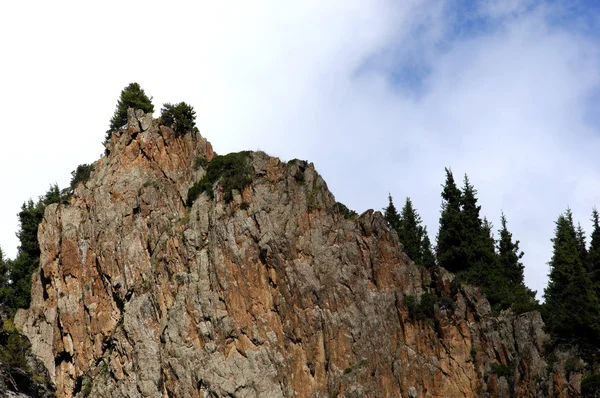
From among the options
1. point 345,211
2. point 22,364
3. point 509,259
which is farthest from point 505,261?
point 22,364

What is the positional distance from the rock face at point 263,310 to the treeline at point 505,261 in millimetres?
3200

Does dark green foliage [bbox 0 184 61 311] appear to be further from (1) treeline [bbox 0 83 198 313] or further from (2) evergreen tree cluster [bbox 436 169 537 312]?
(2) evergreen tree cluster [bbox 436 169 537 312]

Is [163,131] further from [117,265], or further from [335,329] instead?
[335,329]

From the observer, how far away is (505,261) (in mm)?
89312

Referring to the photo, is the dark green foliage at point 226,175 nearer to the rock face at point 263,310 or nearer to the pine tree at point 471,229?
the rock face at point 263,310

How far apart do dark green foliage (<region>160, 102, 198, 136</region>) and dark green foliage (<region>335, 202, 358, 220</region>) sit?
16.7 m

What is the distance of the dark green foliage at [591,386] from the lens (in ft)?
202

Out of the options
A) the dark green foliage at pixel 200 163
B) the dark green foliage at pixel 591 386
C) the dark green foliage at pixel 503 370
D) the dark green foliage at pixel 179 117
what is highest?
the dark green foliage at pixel 179 117

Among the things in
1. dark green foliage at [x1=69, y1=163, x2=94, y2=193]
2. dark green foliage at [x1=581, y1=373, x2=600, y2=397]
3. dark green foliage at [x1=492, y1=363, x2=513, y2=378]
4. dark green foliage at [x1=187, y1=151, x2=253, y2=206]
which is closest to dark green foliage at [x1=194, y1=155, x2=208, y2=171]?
dark green foliage at [x1=187, y1=151, x2=253, y2=206]

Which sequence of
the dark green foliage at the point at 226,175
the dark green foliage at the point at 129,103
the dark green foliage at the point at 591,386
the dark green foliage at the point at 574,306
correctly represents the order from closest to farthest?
the dark green foliage at the point at 591,386 → the dark green foliage at the point at 574,306 → the dark green foliage at the point at 226,175 → the dark green foliage at the point at 129,103

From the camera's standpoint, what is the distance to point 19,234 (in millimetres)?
88938

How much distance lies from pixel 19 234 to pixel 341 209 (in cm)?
3719

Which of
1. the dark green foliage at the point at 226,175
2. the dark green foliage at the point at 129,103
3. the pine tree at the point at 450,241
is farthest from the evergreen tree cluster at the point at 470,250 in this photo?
the dark green foliage at the point at 129,103

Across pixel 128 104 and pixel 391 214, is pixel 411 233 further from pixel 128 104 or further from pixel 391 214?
pixel 128 104
